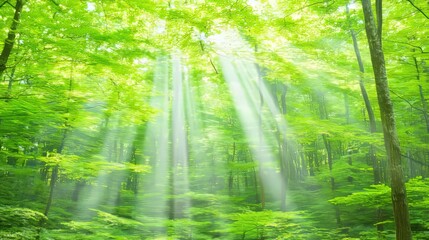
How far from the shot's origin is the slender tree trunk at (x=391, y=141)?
16.5 ft

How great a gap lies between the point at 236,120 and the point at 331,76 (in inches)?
463

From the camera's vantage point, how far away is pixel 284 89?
2031cm

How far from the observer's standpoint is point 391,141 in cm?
533

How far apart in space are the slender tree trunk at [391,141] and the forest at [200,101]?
0.02 metres

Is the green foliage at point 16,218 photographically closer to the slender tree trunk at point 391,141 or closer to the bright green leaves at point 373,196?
the bright green leaves at point 373,196

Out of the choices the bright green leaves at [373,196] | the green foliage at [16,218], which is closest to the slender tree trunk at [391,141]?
the bright green leaves at [373,196]

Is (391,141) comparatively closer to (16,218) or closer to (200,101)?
(16,218)

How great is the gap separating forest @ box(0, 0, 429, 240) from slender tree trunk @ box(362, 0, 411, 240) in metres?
0.02

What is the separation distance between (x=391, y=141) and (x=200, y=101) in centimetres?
1828

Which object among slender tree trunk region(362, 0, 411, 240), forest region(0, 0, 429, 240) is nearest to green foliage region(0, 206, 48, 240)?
forest region(0, 0, 429, 240)

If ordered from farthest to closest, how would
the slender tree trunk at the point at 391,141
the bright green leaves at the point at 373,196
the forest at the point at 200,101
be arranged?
the forest at the point at 200,101 → the bright green leaves at the point at 373,196 → the slender tree trunk at the point at 391,141

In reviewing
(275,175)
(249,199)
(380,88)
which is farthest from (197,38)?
(275,175)

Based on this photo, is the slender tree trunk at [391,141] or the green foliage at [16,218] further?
the green foliage at [16,218]

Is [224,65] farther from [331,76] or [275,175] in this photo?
[275,175]
